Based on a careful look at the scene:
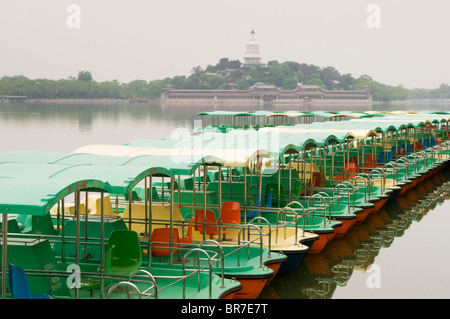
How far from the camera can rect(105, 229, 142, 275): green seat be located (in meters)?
11.4

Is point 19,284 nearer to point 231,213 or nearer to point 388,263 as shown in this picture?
point 231,213

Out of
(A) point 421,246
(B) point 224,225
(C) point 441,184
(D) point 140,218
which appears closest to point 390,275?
(A) point 421,246

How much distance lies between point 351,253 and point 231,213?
4446 millimetres

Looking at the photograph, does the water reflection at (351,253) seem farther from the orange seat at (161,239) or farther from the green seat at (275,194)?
the orange seat at (161,239)

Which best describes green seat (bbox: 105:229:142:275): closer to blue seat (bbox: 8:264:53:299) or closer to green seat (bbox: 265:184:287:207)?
blue seat (bbox: 8:264:53:299)

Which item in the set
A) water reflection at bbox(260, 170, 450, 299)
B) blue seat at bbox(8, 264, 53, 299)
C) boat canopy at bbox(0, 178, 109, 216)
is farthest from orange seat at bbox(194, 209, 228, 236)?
blue seat at bbox(8, 264, 53, 299)

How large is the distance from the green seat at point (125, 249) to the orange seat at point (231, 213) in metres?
4.55

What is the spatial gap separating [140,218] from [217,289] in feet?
13.4

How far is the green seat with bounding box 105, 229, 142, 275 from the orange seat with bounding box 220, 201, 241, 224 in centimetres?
455

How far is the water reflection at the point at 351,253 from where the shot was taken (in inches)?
602

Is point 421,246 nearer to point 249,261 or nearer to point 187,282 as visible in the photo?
point 249,261

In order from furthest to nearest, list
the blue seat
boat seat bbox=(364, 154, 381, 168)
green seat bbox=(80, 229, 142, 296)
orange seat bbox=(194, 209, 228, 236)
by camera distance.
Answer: boat seat bbox=(364, 154, 381, 168)
orange seat bbox=(194, 209, 228, 236)
green seat bbox=(80, 229, 142, 296)
the blue seat
